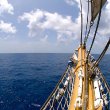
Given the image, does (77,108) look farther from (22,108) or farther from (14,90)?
(14,90)

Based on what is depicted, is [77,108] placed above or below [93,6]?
Answer: below

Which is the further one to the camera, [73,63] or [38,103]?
[38,103]

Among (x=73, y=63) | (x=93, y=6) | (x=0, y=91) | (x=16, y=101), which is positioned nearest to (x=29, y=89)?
(x=0, y=91)

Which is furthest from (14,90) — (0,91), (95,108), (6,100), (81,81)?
(95,108)

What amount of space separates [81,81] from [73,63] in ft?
20.1

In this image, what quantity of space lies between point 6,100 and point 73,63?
32.4 ft

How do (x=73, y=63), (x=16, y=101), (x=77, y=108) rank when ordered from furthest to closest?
(x=16, y=101), (x=73, y=63), (x=77, y=108)

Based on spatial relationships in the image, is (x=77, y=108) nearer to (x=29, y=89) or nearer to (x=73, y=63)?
(x=73, y=63)

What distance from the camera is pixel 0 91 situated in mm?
25875

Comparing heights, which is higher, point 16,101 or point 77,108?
point 77,108

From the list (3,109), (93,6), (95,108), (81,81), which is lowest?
(3,109)

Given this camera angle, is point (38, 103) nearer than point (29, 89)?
Yes

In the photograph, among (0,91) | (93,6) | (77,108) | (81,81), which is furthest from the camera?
(0,91)

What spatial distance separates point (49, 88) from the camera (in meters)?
27.6
